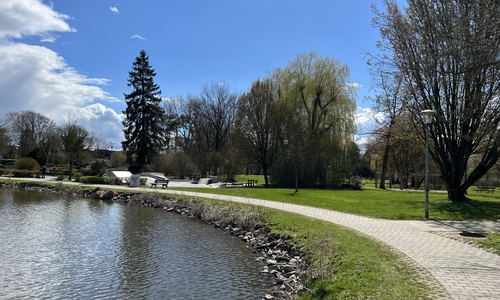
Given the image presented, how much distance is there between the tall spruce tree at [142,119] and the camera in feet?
141

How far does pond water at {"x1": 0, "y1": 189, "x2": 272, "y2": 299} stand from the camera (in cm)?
781

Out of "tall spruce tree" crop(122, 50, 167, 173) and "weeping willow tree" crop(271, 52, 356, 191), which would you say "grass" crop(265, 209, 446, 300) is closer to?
"weeping willow tree" crop(271, 52, 356, 191)

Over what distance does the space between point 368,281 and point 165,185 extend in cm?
2348

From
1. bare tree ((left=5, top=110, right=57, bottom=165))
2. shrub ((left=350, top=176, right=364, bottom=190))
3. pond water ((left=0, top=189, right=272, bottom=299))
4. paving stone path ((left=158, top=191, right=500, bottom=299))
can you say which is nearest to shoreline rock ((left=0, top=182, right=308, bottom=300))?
pond water ((left=0, top=189, right=272, bottom=299))

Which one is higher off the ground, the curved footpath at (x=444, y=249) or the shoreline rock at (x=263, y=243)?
the curved footpath at (x=444, y=249)

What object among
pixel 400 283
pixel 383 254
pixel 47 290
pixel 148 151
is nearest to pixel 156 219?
pixel 47 290

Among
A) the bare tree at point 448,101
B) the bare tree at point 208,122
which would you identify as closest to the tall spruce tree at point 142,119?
the bare tree at point 208,122

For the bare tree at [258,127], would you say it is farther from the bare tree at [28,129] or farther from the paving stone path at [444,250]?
the bare tree at [28,129]

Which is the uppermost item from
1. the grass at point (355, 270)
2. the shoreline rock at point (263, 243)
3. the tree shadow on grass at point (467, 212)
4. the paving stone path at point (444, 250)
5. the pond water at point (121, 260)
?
the tree shadow on grass at point (467, 212)

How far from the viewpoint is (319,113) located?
32594 mm

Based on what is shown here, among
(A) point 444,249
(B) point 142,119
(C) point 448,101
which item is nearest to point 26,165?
(B) point 142,119

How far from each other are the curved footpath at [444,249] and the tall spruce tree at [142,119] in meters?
32.2

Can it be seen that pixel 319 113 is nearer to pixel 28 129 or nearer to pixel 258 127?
pixel 258 127

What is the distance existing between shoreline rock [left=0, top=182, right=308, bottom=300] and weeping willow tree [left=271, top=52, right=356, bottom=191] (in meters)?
13.1
